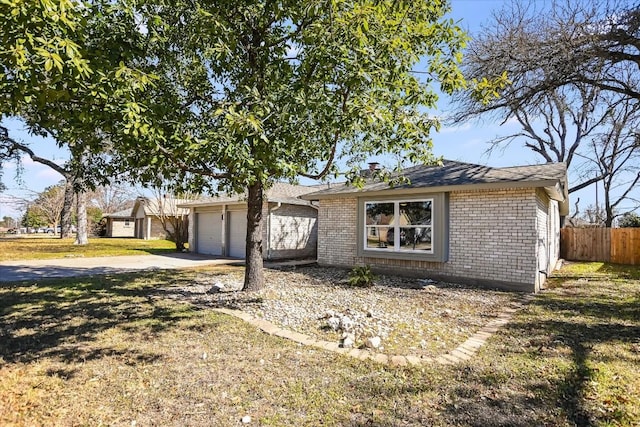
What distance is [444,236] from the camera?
9.21 metres

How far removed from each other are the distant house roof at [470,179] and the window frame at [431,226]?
0.25 metres

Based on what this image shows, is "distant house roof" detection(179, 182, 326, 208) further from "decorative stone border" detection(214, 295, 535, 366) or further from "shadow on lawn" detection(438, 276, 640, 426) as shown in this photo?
"shadow on lawn" detection(438, 276, 640, 426)

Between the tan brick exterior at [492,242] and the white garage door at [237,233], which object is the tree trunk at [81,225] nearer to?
the white garage door at [237,233]

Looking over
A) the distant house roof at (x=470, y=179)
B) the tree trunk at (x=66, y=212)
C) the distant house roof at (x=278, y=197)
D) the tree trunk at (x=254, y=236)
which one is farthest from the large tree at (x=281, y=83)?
the tree trunk at (x=66, y=212)

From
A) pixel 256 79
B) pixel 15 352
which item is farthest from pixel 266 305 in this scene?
pixel 256 79

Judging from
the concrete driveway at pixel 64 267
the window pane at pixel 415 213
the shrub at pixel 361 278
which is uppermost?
the window pane at pixel 415 213

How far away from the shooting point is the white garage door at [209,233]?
17.0 meters

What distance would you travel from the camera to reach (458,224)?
30.3 feet

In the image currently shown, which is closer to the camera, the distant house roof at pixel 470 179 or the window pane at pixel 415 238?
the distant house roof at pixel 470 179

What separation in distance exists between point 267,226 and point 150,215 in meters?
20.2

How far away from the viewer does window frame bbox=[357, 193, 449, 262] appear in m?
9.23

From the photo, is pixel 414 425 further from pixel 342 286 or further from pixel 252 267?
pixel 342 286

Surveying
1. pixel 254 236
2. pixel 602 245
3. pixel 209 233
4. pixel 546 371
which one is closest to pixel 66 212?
pixel 209 233

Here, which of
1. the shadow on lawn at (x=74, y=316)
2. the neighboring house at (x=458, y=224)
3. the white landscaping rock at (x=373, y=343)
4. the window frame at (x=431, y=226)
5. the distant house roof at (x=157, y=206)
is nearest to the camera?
the shadow on lawn at (x=74, y=316)
